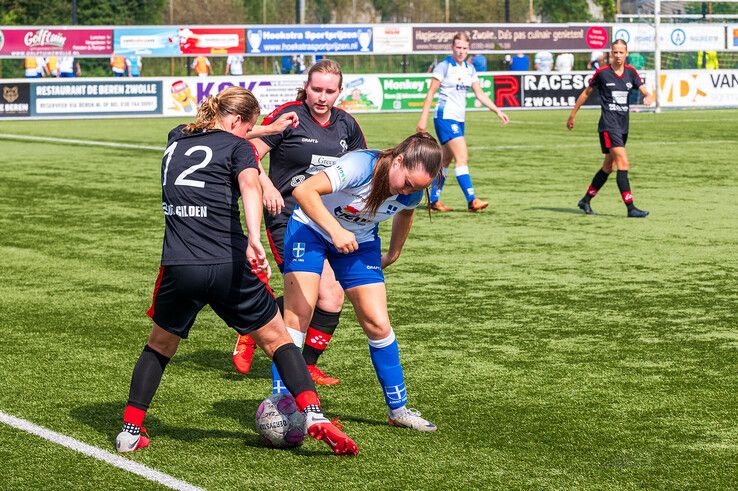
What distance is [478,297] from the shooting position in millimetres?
9828

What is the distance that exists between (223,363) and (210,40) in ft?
106

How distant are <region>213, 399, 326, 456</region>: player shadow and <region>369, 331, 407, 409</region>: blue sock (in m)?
0.51

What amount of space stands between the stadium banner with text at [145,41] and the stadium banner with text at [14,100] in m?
3.75

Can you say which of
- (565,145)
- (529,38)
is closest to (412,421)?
(565,145)

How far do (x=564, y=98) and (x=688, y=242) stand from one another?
29.2m

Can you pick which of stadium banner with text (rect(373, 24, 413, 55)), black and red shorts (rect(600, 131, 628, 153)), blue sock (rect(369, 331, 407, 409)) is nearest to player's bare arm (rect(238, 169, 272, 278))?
blue sock (rect(369, 331, 407, 409))

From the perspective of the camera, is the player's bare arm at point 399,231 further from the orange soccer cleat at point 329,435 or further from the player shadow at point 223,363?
the player shadow at point 223,363

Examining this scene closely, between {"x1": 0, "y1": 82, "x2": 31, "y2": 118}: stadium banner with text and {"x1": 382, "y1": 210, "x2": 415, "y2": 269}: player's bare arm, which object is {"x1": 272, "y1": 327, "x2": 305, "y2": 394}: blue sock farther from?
{"x1": 0, "y1": 82, "x2": 31, "y2": 118}: stadium banner with text

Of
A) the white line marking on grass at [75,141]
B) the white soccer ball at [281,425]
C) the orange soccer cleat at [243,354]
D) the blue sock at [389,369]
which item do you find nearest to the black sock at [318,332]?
the orange soccer cleat at [243,354]

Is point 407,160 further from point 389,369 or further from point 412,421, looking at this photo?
Answer: point 412,421

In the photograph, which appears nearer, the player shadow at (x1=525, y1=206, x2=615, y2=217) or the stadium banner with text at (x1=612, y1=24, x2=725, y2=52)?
the player shadow at (x1=525, y1=206, x2=615, y2=217)

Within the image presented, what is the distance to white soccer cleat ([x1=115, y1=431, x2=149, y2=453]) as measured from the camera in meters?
5.75

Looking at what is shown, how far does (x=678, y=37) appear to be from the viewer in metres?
40.6

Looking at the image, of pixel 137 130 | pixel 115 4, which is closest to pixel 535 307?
pixel 137 130
